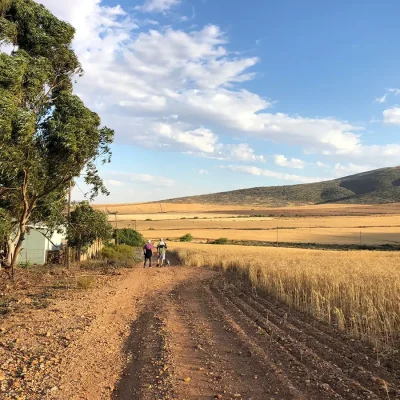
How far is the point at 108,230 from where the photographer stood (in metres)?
17.5

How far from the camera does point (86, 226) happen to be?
16922mm

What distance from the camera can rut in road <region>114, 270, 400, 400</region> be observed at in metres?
5.16

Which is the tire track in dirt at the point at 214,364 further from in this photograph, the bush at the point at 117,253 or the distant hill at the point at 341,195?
the distant hill at the point at 341,195

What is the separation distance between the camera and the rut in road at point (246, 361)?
516 centimetres

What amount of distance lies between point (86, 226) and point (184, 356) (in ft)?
37.9

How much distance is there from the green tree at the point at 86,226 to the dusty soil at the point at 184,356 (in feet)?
21.7

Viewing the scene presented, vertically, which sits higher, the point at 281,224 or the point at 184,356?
the point at 184,356

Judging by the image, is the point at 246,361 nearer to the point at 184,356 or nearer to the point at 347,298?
the point at 184,356

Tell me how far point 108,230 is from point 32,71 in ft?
25.4

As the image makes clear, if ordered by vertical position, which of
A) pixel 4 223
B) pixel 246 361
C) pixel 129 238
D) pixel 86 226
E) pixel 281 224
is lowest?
pixel 281 224

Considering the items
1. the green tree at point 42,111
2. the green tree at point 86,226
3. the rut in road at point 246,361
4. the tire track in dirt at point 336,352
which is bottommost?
the tire track in dirt at point 336,352

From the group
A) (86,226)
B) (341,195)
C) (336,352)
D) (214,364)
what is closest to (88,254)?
(86,226)

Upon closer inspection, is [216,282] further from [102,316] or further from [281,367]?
[281,367]

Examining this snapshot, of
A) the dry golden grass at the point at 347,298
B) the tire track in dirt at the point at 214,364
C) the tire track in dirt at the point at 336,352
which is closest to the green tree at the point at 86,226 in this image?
the dry golden grass at the point at 347,298
